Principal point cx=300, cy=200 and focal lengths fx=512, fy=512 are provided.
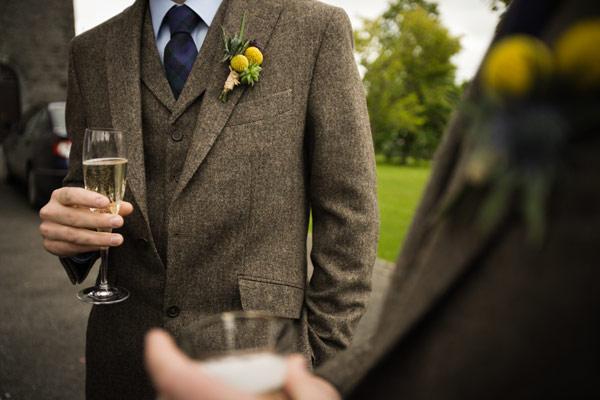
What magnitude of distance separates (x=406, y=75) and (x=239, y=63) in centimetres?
3659

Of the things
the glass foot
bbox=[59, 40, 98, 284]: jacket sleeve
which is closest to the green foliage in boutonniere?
the glass foot

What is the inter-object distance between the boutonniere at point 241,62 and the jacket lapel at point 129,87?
31 cm

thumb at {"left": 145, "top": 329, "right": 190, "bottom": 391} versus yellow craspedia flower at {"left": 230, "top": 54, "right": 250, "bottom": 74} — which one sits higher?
yellow craspedia flower at {"left": 230, "top": 54, "right": 250, "bottom": 74}

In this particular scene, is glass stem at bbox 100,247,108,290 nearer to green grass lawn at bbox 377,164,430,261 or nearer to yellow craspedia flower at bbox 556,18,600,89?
yellow craspedia flower at bbox 556,18,600,89

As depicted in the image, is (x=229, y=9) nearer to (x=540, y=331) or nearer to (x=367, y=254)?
(x=367, y=254)

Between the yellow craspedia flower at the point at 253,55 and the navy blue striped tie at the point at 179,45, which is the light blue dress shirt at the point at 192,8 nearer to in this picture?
the navy blue striped tie at the point at 179,45

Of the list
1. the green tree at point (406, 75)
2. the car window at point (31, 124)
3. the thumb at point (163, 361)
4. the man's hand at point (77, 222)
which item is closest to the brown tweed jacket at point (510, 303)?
the thumb at point (163, 361)

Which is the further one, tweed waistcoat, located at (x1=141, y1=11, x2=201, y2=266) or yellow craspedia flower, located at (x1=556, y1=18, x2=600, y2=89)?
tweed waistcoat, located at (x1=141, y1=11, x2=201, y2=266)

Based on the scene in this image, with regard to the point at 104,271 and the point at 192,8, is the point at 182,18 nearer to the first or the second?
the point at 192,8

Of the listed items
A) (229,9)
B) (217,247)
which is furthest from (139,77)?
(217,247)

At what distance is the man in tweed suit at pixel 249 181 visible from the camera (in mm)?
1618

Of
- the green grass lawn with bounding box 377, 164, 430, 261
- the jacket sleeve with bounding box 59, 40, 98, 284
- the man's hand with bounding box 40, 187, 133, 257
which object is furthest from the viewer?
the green grass lawn with bounding box 377, 164, 430, 261

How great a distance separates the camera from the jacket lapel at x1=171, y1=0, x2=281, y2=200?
5.21 ft

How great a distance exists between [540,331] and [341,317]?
111cm
